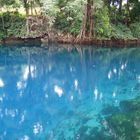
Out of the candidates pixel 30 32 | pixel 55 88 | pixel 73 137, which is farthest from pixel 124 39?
pixel 73 137

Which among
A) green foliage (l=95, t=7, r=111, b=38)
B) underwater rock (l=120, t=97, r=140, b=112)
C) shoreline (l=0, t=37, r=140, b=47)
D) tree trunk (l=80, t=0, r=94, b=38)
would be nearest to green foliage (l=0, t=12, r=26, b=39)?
shoreline (l=0, t=37, r=140, b=47)

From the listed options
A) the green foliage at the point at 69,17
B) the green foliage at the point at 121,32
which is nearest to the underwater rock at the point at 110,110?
the green foliage at the point at 69,17

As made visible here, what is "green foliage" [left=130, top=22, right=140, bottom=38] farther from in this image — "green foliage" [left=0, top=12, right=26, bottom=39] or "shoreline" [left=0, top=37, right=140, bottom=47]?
"green foliage" [left=0, top=12, right=26, bottom=39]

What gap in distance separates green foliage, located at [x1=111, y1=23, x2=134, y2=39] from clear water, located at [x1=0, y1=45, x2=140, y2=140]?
5.53ft

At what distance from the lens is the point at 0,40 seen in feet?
77.3

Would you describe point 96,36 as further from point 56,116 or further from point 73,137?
point 73,137

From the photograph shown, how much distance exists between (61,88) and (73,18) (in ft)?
37.6

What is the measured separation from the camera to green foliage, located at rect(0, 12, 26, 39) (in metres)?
23.6

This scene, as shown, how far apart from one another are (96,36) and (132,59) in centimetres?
472

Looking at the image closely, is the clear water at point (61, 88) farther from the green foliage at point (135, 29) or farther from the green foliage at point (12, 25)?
the green foliage at point (135, 29)

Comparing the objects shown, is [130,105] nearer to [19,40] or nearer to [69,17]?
[69,17]

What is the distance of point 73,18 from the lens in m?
23.5

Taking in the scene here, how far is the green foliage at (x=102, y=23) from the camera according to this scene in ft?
74.5

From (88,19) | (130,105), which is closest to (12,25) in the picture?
(88,19)
